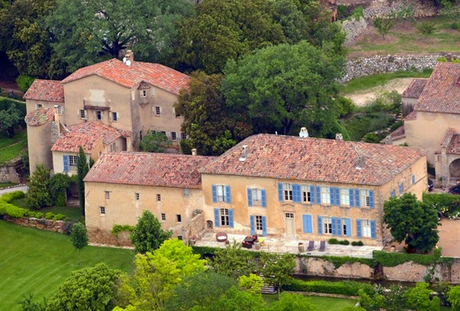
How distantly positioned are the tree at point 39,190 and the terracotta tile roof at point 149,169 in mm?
5679

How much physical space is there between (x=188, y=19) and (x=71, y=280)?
3494 centimetres

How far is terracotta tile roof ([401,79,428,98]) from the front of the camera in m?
140

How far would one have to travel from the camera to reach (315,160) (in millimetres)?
122250

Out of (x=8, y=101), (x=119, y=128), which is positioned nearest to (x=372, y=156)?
(x=119, y=128)

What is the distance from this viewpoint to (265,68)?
13338 cm

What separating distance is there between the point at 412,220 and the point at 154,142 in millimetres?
24936

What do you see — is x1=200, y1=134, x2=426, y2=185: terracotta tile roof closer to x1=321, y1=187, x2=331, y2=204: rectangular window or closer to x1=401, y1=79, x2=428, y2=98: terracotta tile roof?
x1=321, y1=187, x2=331, y2=204: rectangular window

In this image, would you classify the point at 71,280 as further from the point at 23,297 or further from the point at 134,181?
the point at 134,181

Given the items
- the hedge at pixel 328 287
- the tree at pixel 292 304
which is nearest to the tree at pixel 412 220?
the hedge at pixel 328 287

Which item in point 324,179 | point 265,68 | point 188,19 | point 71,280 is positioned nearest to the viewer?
point 71,280

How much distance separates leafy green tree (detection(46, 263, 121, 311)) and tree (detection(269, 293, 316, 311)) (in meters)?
11.2

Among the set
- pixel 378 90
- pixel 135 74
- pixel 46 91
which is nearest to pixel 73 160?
pixel 135 74

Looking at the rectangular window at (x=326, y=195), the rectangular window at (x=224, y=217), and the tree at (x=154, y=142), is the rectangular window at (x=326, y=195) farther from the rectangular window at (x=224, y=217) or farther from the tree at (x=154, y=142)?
the tree at (x=154, y=142)

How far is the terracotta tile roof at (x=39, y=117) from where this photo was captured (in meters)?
132
